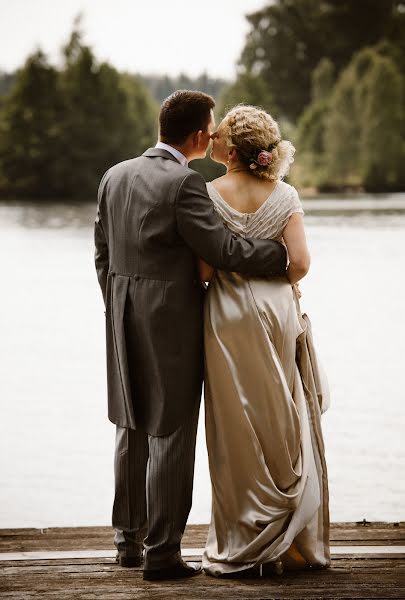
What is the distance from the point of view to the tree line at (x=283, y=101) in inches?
797

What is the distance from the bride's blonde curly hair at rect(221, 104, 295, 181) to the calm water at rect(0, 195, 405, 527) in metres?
2.10

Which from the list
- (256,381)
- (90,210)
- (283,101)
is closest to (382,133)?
(283,101)

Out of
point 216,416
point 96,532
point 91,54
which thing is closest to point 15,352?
point 96,532

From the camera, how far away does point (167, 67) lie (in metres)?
18.7

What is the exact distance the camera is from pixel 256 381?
2.58 m

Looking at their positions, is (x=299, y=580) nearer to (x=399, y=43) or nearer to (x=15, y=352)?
(x=15, y=352)

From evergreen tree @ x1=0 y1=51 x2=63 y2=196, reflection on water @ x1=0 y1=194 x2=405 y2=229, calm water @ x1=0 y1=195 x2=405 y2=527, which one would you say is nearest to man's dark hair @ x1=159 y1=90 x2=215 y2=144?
calm water @ x1=0 y1=195 x2=405 y2=527

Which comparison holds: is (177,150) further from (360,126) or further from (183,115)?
(360,126)

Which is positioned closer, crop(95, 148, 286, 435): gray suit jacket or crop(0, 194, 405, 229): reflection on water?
crop(95, 148, 286, 435): gray suit jacket

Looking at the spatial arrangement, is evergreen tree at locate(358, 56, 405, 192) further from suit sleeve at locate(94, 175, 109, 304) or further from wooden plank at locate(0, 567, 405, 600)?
wooden plank at locate(0, 567, 405, 600)

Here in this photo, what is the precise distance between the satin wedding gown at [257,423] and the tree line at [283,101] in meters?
17.3

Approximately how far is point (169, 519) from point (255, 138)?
1017 millimetres

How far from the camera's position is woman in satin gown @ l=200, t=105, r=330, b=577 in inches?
101

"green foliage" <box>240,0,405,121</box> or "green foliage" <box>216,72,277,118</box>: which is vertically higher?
"green foliage" <box>240,0,405,121</box>
